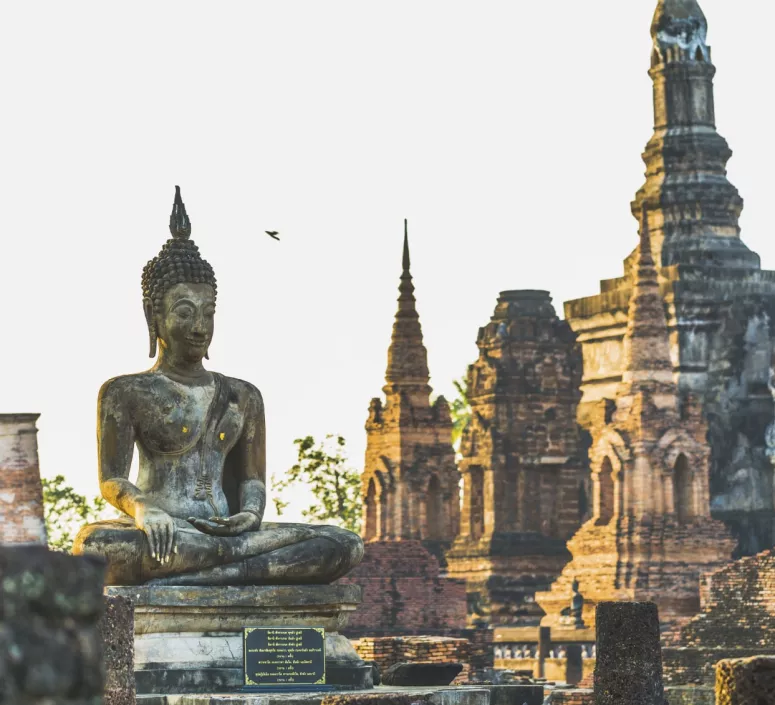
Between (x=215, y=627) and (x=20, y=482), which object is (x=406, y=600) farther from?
(x=215, y=627)

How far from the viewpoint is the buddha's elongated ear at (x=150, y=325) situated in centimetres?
1271

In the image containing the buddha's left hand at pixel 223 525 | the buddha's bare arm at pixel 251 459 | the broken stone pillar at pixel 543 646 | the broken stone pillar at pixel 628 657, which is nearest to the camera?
the buddha's left hand at pixel 223 525

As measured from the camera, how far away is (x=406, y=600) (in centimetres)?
3766

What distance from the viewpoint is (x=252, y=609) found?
12.1 m

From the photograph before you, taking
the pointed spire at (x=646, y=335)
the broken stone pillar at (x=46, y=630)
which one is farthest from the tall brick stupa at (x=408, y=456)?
the broken stone pillar at (x=46, y=630)

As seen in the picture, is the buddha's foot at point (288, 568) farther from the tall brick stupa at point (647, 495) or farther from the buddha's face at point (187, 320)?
the tall brick stupa at point (647, 495)

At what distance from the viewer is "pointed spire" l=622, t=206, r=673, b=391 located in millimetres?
39000

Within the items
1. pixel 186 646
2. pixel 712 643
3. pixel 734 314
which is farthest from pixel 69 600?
pixel 734 314

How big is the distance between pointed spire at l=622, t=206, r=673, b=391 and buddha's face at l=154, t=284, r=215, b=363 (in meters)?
26.7

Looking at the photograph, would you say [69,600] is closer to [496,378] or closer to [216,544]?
[216,544]

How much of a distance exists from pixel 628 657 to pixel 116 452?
270 cm

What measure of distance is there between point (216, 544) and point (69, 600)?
324 inches

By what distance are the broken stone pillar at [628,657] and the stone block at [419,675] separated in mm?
956

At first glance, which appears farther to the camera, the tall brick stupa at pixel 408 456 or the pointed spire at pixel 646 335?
the tall brick stupa at pixel 408 456
